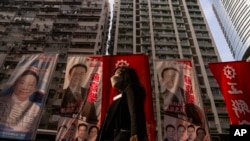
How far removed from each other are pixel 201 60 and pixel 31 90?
1395 inches

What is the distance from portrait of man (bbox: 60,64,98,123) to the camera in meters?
10.2

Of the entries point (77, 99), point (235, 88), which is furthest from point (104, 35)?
point (235, 88)

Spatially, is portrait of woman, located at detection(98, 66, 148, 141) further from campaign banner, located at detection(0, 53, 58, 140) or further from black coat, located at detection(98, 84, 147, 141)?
campaign banner, located at detection(0, 53, 58, 140)

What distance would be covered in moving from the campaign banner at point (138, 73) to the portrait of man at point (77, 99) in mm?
511

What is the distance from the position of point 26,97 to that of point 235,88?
736cm

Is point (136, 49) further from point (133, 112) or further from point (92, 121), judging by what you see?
point (133, 112)

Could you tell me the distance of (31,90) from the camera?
10.6 metres

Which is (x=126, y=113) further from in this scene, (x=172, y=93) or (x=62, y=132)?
(x=172, y=93)

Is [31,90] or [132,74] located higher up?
[31,90]

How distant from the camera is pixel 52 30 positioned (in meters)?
42.6

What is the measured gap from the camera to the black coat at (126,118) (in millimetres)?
4696

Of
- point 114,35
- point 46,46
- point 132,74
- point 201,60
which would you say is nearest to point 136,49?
point 114,35

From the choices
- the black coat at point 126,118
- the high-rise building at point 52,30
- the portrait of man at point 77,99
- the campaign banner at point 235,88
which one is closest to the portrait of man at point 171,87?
the campaign banner at point 235,88

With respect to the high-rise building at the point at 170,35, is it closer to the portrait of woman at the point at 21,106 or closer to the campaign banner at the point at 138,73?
the campaign banner at the point at 138,73
